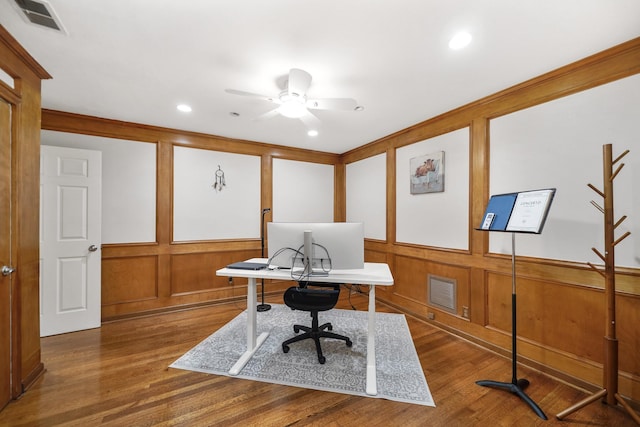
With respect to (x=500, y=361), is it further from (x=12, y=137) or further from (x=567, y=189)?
(x=12, y=137)

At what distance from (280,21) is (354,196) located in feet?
11.3

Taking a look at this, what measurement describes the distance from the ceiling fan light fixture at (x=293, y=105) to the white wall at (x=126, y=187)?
2410mm

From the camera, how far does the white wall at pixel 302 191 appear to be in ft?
15.1

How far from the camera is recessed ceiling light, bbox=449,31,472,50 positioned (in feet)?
5.68

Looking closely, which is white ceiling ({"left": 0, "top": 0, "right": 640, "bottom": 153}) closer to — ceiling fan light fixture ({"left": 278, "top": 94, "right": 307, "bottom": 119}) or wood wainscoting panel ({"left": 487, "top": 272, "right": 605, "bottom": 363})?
ceiling fan light fixture ({"left": 278, "top": 94, "right": 307, "bottom": 119})

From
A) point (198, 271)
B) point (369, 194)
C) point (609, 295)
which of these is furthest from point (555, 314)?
point (198, 271)

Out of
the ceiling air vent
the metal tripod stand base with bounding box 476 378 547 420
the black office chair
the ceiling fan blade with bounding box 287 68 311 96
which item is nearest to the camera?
the ceiling air vent

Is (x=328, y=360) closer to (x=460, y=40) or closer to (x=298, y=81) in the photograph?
(x=298, y=81)

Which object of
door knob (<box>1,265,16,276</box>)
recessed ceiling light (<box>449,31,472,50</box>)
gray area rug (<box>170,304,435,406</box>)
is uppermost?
recessed ceiling light (<box>449,31,472,50</box>)

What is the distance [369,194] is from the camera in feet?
14.6

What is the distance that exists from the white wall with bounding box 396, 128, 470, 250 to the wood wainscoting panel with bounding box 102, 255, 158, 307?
11.6 ft

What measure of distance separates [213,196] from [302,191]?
5.06 ft

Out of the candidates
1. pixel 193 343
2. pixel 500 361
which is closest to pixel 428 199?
pixel 500 361

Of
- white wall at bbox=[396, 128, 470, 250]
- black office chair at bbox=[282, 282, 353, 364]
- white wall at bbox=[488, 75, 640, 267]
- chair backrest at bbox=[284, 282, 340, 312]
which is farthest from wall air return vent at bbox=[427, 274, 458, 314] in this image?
chair backrest at bbox=[284, 282, 340, 312]
